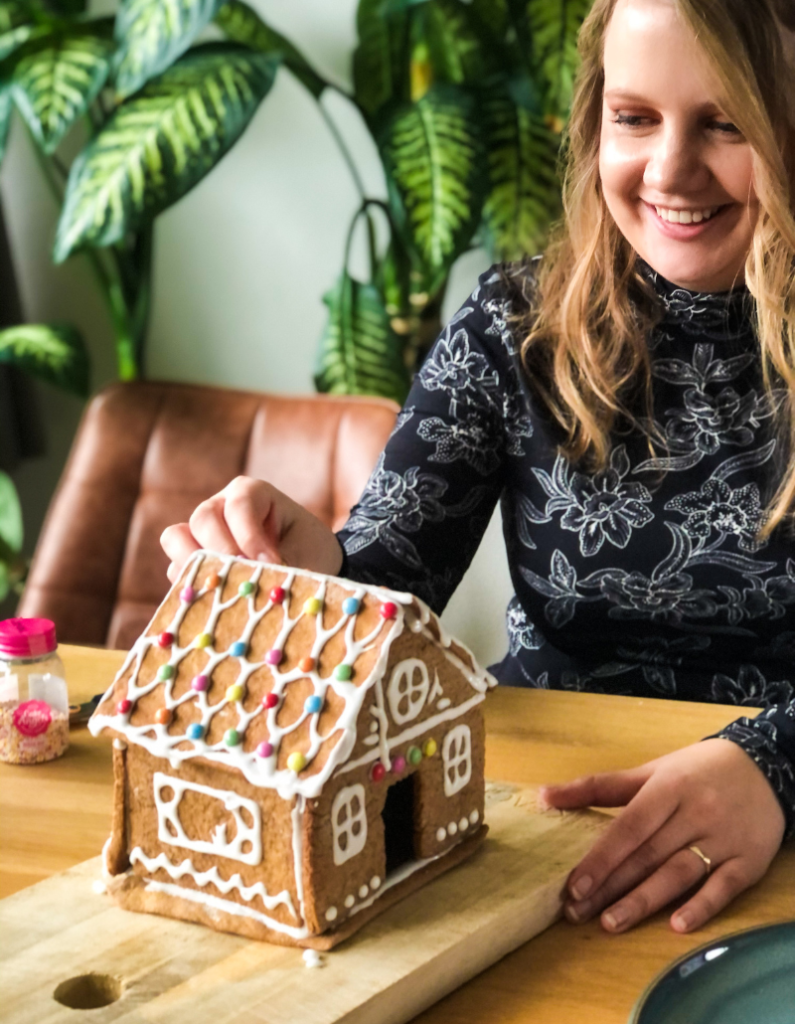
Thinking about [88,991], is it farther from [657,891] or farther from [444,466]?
[444,466]

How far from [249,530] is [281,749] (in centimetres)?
28

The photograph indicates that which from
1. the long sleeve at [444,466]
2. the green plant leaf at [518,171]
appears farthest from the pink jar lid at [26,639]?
the green plant leaf at [518,171]

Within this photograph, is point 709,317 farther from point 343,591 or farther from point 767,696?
point 343,591

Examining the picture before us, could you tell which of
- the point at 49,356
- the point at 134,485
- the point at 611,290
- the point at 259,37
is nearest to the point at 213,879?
the point at 611,290

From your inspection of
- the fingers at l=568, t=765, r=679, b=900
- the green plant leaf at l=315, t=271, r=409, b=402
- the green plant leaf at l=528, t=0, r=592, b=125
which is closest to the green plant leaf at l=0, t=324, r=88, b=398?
the green plant leaf at l=315, t=271, r=409, b=402

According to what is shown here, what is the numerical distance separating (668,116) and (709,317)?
25cm

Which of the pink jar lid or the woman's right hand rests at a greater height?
the woman's right hand

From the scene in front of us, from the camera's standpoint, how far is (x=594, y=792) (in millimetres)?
978

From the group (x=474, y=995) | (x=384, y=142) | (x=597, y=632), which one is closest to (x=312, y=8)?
(x=384, y=142)

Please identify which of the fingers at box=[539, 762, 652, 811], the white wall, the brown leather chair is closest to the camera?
the fingers at box=[539, 762, 652, 811]

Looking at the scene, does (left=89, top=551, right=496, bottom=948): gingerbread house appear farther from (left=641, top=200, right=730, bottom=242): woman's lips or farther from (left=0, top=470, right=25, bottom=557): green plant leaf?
(left=0, top=470, right=25, bottom=557): green plant leaf

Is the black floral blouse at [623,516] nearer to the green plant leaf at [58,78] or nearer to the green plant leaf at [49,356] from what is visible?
the green plant leaf at [58,78]

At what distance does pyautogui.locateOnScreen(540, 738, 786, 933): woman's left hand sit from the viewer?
34.2 inches

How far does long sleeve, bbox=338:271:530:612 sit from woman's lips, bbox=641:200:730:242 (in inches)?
9.7
